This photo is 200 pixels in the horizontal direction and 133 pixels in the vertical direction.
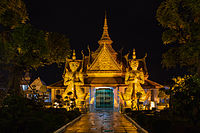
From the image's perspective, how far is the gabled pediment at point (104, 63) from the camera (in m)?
26.8

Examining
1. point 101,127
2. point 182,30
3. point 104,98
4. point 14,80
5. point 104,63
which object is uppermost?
point 182,30

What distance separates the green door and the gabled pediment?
7.14 ft

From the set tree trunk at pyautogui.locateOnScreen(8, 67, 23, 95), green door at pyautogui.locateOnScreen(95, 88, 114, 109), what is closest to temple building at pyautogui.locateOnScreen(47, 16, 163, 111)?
green door at pyautogui.locateOnScreen(95, 88, 114, 109)

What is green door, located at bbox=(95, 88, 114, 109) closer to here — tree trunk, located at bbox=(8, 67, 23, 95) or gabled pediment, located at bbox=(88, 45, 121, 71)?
gabled pediment, located at bbox=(88, 45, 121, 71)

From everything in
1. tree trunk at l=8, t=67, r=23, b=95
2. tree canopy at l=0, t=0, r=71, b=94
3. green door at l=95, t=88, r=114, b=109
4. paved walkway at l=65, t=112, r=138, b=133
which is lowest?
paved walkway at l=65, t=112, r=138, b=133

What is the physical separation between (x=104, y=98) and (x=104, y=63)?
3.56 meters

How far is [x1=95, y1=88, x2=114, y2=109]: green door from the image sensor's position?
26516 millimetres

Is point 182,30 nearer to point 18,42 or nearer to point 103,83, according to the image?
point 18,42

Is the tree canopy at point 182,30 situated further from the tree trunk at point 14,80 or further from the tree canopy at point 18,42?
the tree trunk at point 14,80

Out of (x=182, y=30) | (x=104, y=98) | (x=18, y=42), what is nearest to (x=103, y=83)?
(x=104, y=98)

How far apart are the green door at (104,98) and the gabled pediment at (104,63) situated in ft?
7.14

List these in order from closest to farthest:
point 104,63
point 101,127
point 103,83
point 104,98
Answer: point 101,127 → point 103,83 → point 104,98 → point 104,63

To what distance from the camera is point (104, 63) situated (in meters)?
27.0

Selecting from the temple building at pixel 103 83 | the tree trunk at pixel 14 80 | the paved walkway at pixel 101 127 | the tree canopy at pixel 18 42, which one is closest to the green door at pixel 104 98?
the temple building at pixel 103 83
